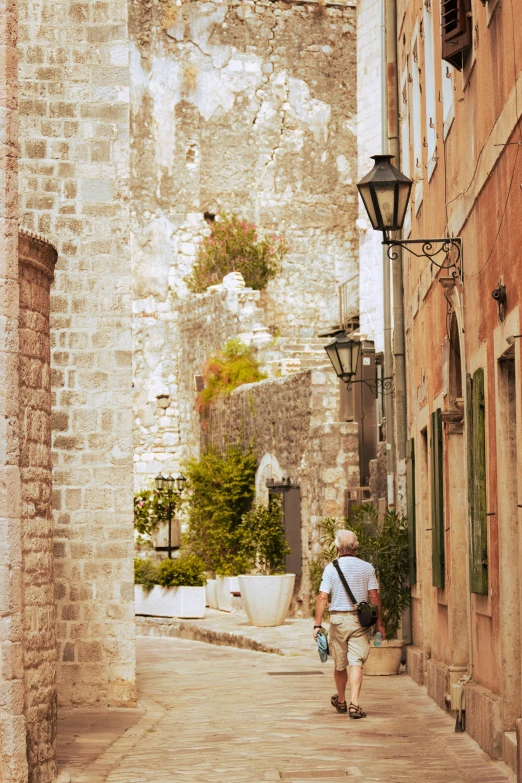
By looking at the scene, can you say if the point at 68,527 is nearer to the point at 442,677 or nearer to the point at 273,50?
the point at 442,677

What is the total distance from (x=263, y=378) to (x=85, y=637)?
13.5m

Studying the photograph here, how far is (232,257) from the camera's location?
32.4 m

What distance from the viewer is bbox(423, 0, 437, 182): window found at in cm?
1227

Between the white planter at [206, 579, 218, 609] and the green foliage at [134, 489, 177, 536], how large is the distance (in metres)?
1.43

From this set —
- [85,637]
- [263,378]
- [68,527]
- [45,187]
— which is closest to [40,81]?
[45,187]

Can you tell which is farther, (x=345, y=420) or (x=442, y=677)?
(x=345, y=420)

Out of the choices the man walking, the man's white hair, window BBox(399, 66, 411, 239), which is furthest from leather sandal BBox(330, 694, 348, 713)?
window BBox(399, 66, 411, 239)

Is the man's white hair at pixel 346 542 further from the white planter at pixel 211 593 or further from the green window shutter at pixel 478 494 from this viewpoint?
the white planter at pixel 211 593

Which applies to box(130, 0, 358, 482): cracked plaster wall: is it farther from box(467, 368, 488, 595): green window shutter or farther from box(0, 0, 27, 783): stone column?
box(0, 0, 27, 783): stone column

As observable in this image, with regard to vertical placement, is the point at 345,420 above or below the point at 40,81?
below

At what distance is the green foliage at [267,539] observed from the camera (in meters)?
22.2

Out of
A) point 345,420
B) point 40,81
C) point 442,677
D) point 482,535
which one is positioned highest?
point 40,81

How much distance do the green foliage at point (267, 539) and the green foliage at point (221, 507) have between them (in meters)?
0.73

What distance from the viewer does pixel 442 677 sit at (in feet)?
37.1
